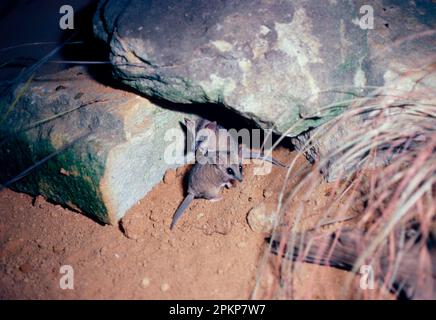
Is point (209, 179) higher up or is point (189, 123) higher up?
point (189, 123)

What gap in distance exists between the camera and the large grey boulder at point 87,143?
306 centimetres

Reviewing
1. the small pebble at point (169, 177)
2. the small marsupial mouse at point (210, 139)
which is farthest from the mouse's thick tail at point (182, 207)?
the small marsupial mouse at point (210, 139)

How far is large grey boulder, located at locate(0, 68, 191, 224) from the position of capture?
306 cm

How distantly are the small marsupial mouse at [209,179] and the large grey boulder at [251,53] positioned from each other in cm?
84

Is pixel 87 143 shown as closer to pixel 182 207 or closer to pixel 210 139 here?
pixel 182 207

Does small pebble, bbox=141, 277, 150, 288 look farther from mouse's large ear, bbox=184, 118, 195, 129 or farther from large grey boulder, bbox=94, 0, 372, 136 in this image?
mouse's large ear, bbox=184, 118, 195, 129

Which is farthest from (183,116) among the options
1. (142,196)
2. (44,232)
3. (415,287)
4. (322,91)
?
(415,287)

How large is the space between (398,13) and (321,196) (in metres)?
2.03

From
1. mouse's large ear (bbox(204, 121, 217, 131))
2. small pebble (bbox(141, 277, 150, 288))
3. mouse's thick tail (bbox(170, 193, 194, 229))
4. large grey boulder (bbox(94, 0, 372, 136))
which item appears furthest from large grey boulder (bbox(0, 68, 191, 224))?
small pebble (bbox(141, 277, 150, 288))

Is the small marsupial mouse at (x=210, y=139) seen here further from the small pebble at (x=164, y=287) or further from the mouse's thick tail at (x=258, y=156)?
the small pebble at (x=164, y=287)

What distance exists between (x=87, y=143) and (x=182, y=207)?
46.7 inches

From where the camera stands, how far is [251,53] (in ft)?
8.47

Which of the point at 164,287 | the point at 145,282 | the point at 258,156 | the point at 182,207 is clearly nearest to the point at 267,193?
the point at 258,156
